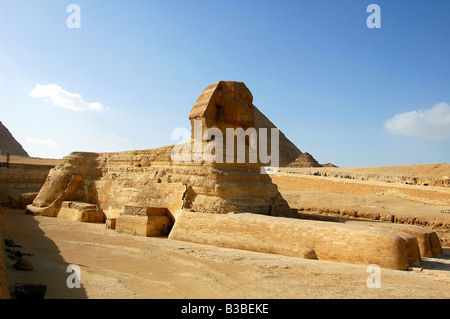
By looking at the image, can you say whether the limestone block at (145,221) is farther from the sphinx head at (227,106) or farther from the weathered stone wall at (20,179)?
the weathered stone wall at (20,179)

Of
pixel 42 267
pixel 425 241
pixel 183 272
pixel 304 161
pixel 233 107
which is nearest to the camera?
pixel 42 267

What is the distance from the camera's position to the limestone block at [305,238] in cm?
488

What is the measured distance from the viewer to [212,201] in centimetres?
718

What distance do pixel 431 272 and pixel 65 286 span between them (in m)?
5.18

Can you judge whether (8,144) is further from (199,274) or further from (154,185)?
(199,274)

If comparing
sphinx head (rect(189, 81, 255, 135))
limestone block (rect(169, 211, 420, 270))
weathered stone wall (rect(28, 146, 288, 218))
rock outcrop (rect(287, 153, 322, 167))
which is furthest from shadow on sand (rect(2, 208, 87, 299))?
rock outcrop (rect(287, 153, 322, 167))

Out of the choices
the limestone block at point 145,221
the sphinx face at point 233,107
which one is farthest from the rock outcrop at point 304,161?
the limestone block at point 145,221

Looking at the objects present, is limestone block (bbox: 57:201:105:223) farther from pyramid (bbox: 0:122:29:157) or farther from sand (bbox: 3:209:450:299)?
pyramid (bbox: 0:122:29:157)

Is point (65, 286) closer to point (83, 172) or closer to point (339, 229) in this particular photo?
point (339, 229)

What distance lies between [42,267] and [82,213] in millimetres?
5401

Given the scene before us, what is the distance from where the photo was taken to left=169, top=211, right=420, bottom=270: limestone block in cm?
488

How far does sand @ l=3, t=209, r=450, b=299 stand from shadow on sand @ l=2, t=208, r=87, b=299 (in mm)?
11

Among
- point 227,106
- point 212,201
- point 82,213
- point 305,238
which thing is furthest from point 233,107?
point 82,213
